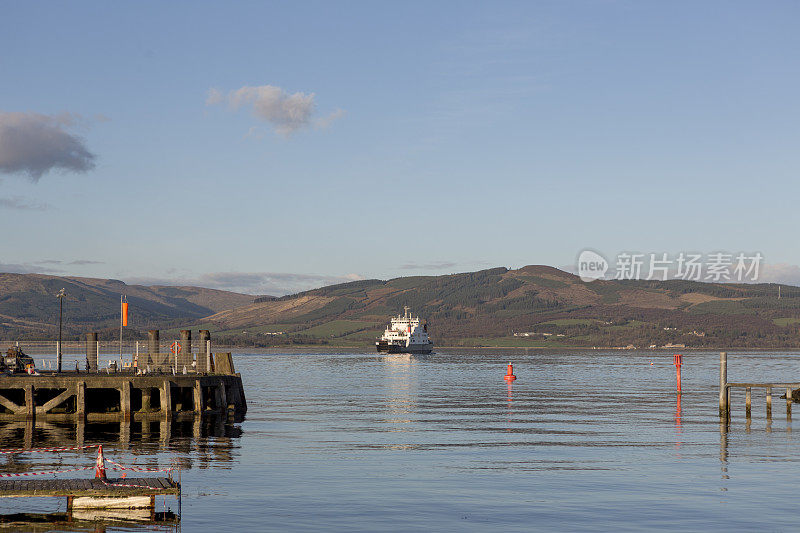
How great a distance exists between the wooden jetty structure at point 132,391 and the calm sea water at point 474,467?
2.63m

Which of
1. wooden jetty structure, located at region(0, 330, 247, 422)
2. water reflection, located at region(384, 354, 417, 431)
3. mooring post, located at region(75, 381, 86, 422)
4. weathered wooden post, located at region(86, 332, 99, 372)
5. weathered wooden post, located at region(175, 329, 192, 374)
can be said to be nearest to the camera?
mooring post, located at region(75, 381, 86, 422)

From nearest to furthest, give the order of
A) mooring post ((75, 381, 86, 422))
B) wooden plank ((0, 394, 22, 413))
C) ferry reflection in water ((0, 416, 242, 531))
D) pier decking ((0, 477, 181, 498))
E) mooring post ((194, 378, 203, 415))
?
1. pier decking ((0, 477, 181, 498))
2. ferry reflection in water ((0, 416, 242, 531))
3. mooring post ((75, 381, 86, 422))
4. wooden plank ((0, 394, 22, 413))
5. mooring post ((194, 378, 203, 415))

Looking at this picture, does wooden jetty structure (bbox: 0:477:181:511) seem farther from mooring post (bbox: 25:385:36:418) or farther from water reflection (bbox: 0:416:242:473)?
mooring post (bbox: 25:385:36:418)

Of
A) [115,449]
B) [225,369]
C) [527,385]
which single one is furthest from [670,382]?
[115,449]

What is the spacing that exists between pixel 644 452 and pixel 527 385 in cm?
5831

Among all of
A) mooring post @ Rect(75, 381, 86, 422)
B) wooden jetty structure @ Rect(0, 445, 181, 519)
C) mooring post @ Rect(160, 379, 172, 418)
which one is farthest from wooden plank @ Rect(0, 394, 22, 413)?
wooden jetty structure @ Rect(0, 445, 181, 519)

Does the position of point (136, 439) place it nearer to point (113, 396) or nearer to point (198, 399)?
point (198, 399)

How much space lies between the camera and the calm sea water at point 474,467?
87.1 ft

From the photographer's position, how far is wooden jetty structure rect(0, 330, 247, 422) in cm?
5022

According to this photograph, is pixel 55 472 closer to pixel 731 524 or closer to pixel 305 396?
pixel 731 524

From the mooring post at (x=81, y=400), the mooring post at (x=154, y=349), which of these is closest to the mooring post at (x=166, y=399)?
the mooring post at (x=81, y=400)

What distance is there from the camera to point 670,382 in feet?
343

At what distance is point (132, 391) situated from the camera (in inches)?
1999

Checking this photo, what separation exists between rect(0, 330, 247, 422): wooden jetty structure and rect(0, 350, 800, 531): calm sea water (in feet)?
8.62
